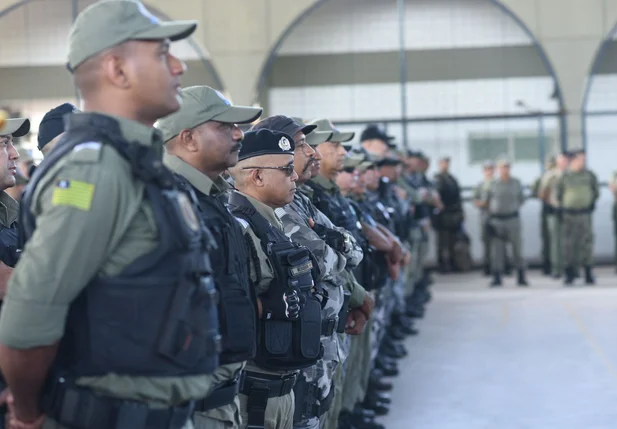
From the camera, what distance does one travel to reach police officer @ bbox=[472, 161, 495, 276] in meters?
16.1

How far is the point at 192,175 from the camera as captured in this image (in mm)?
3500

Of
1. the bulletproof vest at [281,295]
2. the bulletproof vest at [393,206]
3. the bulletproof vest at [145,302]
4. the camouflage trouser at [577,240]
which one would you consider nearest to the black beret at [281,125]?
the bulletproof vest at [281,295]

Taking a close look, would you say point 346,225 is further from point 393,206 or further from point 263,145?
point 393,206

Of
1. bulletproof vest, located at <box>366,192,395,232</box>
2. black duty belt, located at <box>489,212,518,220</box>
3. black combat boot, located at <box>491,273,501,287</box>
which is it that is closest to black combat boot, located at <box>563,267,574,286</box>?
black combat boot, located at <box>491,273,501,287</box>

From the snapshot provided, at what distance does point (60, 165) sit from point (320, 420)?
9.19 ft

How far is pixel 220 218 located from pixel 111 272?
2.80ft

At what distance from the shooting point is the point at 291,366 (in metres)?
4.10

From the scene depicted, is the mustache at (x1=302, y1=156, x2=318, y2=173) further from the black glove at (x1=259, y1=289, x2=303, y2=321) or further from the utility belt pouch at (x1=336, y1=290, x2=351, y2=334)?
the black glove at (x1=259, y1=289, x2=303, y2=321)

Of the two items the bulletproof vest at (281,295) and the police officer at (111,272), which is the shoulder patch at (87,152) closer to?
the police officer at (111,272)

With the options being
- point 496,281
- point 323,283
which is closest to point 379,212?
point 323,283

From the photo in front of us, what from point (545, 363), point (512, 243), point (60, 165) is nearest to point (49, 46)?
point (512, 243)

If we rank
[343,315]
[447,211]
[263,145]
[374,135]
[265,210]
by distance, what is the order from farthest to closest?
[447,211]
[374,135]
[343,315]
[263,145]
[265,210]

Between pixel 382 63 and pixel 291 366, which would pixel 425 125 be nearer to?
pixel 382 63

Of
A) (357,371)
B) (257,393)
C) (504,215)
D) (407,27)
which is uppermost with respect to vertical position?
(407,27)
